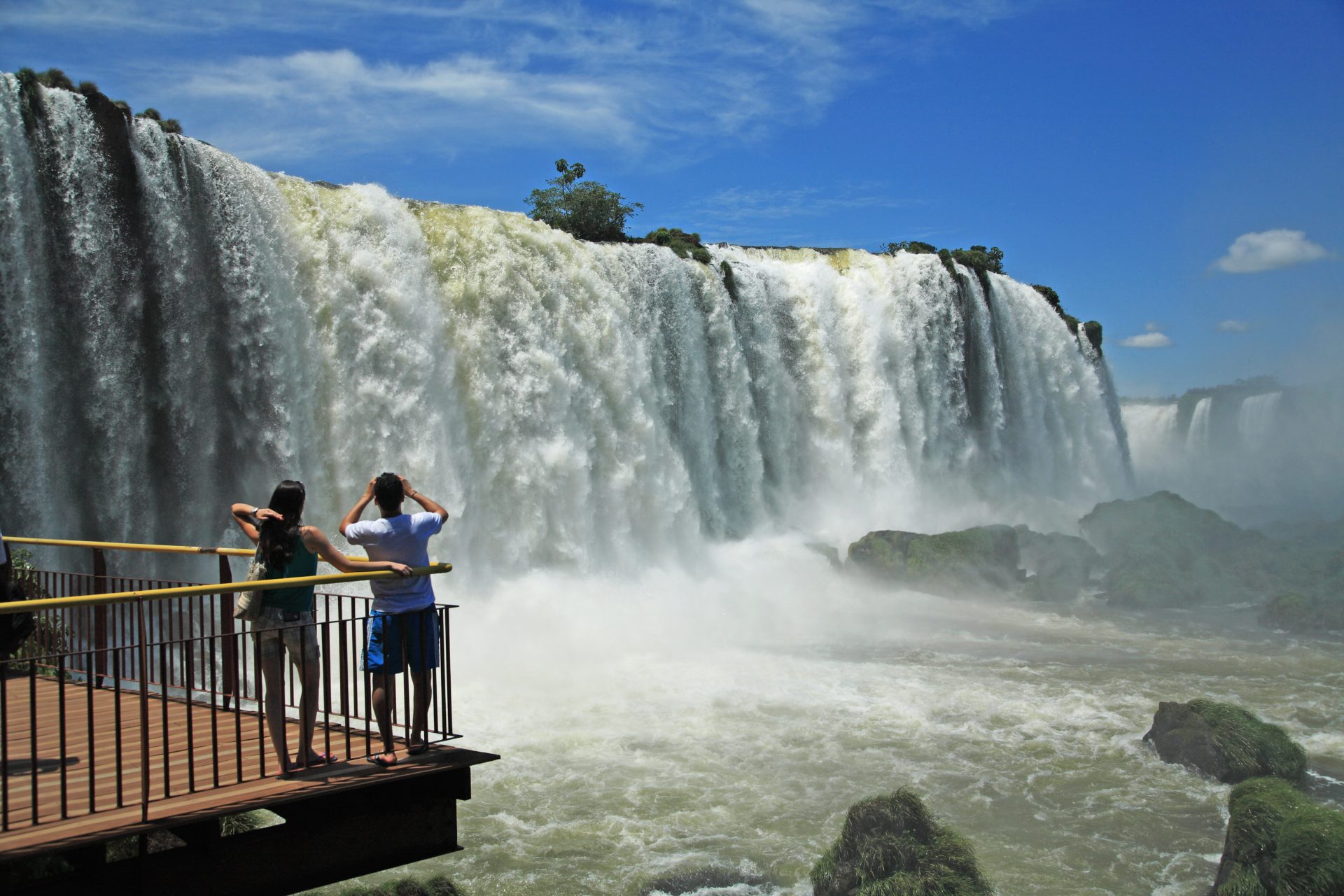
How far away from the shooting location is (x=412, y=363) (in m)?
17.5

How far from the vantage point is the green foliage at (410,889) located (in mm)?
8172

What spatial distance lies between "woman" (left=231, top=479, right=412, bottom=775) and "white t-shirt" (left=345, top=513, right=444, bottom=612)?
0.35 feet

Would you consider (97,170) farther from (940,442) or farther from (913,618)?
(940,442)

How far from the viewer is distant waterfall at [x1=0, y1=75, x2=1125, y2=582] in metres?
13.8

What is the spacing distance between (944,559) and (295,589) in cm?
2023

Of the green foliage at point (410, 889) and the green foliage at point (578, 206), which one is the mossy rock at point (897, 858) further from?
the green foliage at point (578, 206)

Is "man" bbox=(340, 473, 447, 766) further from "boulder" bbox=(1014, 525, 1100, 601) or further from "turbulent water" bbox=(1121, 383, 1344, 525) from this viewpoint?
"turbulent water" bbox=(1121, 383, 1344, 525)

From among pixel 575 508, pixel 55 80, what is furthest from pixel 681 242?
pixel 55 80

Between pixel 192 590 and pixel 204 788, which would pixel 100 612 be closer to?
pixel 204 788

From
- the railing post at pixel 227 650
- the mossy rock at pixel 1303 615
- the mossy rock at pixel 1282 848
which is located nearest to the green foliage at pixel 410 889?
the railing post at pixel 227 650

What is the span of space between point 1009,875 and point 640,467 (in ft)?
42.9

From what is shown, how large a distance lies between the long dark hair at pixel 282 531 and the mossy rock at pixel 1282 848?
291 inches

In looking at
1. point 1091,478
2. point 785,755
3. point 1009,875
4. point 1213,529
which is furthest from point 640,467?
point 1091,478

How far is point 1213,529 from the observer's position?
26812mm
